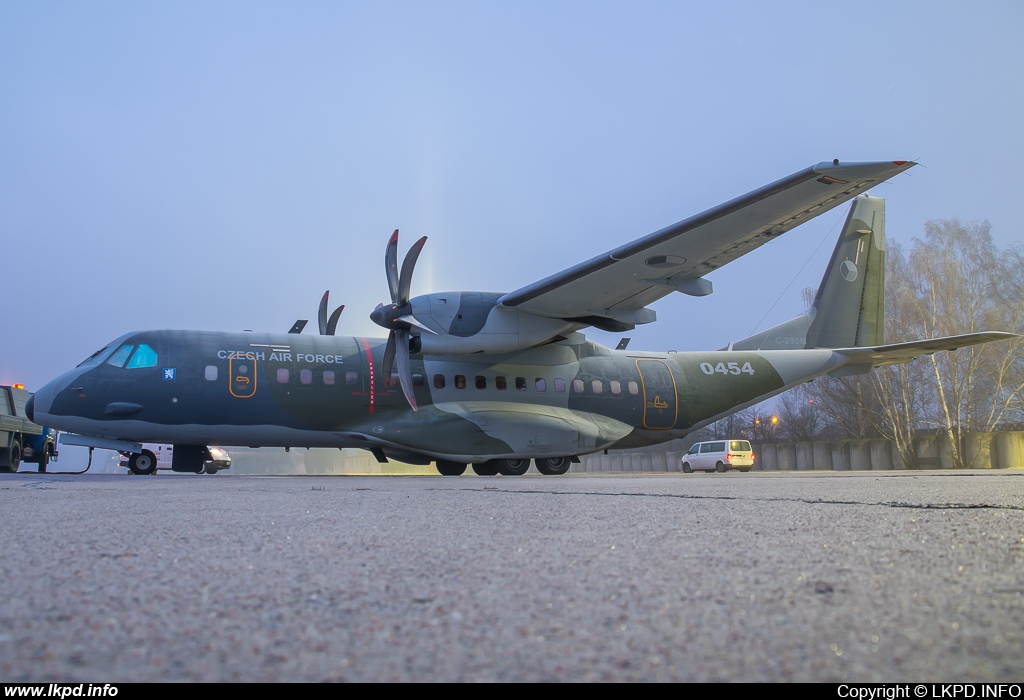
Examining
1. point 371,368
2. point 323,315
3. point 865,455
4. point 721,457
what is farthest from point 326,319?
point 865,455

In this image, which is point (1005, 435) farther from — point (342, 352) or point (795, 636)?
point (795, 636)

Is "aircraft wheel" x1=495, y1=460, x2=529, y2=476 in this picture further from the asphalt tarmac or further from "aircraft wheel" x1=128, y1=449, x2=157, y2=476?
the asphalt tarmac

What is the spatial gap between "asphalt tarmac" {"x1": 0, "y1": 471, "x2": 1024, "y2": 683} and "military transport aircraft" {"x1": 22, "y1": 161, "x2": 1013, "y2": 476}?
8.04 metres

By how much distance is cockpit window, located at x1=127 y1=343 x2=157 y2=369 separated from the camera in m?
11.8

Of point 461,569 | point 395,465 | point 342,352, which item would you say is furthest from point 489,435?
point 395,465

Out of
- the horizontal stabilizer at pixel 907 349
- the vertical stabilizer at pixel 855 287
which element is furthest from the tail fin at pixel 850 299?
the horizontal stabilizer at pixel 907 349

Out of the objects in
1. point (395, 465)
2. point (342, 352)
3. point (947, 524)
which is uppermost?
point (342, 352)

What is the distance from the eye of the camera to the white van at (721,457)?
2484cm

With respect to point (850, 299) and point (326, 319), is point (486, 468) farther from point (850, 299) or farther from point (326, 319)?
point (850, 299)

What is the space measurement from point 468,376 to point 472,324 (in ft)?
4.96

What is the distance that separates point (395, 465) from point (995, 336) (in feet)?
174

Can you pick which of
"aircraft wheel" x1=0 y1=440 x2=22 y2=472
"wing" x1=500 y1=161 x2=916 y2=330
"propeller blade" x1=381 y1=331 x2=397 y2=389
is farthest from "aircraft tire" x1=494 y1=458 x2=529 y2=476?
"aircraft wheel" x1=0 y1=440 x2=22 y2=472

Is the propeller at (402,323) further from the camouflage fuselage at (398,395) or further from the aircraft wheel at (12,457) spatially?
the aircraft wheel at (12,457)

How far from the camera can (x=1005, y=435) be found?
26453 millimetres
